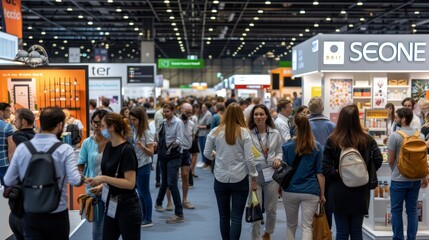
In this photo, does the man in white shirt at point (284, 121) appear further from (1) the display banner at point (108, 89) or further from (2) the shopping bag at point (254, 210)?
(1) the display banner at point (108, 89)

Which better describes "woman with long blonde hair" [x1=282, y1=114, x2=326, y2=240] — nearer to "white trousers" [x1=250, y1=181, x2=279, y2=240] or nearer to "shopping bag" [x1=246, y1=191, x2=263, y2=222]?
"shopping bag" [x1=246, y1=191, x2=263, y2=222]

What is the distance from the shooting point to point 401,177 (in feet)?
17.0

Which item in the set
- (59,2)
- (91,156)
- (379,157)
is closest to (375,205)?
(379,157)

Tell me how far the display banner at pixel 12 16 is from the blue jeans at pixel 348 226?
803 cm

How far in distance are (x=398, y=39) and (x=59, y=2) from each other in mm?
14052

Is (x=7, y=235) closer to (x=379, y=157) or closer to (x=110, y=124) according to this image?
(x=110, y=124)

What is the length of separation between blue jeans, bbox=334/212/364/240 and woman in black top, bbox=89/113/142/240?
1.51m

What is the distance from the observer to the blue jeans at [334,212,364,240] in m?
4.32

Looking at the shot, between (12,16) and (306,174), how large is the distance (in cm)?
803

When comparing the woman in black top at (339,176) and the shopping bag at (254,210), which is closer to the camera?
the woman in black top at (339,176)

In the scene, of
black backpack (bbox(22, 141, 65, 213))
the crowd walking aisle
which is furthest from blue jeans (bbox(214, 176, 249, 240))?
black backpack (bbox(22, 141, 65, 213))

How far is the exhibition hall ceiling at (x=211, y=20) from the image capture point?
71.8 feet

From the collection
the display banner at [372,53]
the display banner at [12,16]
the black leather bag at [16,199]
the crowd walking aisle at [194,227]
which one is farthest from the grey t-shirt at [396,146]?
the display banner at [12,16]

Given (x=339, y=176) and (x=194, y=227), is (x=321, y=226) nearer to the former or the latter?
(x=339, y=176)
